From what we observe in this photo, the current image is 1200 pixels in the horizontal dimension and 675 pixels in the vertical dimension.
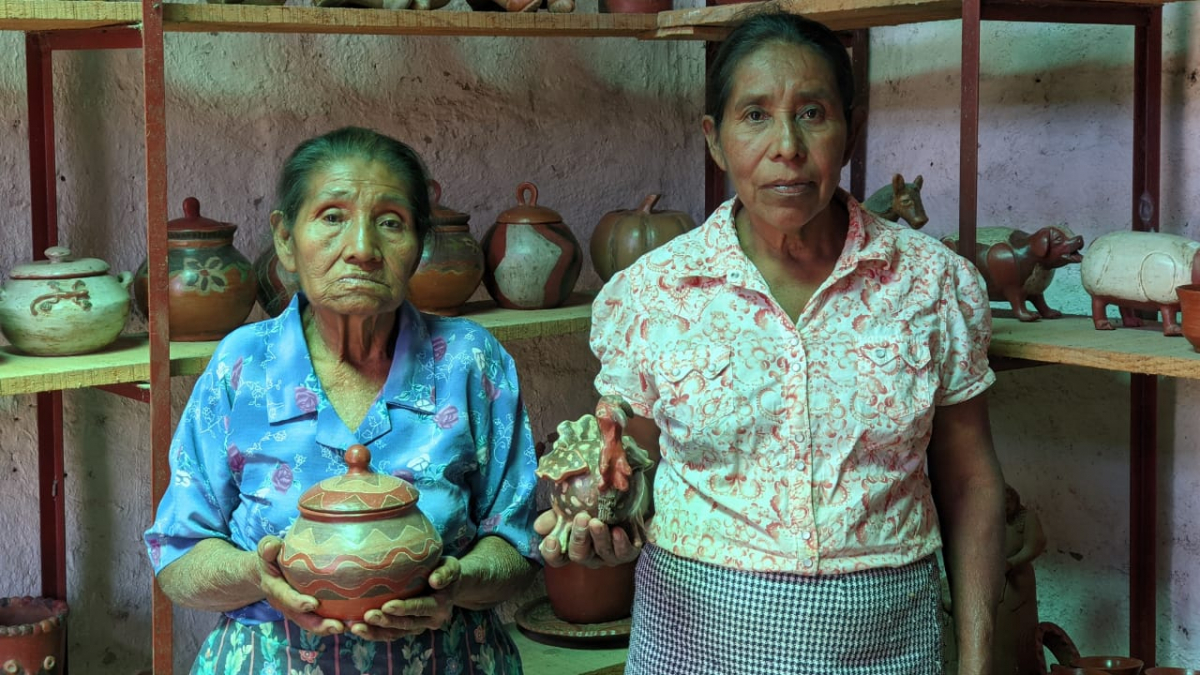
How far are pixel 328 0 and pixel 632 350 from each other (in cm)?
105

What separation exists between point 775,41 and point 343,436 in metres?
0.80

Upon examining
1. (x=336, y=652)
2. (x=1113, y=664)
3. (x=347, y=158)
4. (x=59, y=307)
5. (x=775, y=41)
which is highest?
(x=775, y=41)

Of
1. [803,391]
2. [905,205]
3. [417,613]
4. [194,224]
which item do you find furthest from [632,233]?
[417,613]

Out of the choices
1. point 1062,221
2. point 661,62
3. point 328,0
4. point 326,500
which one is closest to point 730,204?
point 326,500

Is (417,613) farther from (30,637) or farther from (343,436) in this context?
(30,637)

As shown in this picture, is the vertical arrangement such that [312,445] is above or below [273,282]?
below

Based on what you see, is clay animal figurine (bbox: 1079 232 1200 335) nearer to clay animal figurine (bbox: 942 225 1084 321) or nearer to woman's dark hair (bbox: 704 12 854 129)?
clay animal figurine (bbox: 942 225 1084 321)

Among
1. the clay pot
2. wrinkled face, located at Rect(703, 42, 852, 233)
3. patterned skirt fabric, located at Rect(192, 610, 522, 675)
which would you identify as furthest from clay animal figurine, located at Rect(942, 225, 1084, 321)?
the clay pot

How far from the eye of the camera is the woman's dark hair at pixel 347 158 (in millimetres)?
1938

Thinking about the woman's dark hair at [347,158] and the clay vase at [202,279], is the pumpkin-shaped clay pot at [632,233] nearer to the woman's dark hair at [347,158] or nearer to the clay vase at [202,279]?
the clay vase at [202,279]

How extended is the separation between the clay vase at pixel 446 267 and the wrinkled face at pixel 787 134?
1.08 metres

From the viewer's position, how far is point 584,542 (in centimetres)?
192

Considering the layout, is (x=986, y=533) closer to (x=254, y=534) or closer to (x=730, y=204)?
(x=730, y=204)

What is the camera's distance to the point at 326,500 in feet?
5.78
